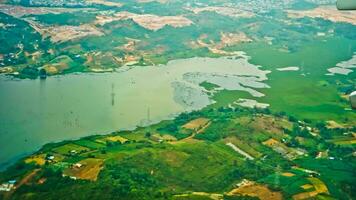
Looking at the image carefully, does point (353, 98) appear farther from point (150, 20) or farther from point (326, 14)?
point (326, 14)

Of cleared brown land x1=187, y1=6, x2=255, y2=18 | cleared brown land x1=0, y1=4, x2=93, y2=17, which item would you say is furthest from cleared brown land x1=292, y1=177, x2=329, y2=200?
cleared brown land x1=187, y1=6, x2=255, y2=18

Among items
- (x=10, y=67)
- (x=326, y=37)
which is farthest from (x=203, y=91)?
(x=326, y=37)

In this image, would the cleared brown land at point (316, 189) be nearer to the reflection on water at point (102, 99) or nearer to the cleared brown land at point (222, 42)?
the reflection on water at point (102, 99)

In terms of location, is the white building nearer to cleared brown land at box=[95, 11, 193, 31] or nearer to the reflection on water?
the reflection on water

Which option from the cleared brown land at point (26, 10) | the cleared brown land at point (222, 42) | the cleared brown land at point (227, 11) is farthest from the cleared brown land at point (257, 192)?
the cleared brown land at point (227, 11)

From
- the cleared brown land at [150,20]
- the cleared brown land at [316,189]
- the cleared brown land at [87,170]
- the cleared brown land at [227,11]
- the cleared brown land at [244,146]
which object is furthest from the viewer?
the cleared brown land at [227,11]

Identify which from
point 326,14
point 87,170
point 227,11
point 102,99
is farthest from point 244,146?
point 326,14

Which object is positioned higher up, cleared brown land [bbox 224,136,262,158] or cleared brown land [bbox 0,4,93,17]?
cleared brown land [bbox 0,4,93,17]
